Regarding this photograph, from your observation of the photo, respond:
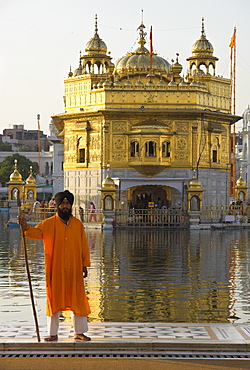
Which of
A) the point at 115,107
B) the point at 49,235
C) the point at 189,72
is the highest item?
the point at 189,72

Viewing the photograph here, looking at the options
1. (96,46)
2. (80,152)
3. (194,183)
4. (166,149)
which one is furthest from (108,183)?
(96,46)

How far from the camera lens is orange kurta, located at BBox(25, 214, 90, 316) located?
859 cm

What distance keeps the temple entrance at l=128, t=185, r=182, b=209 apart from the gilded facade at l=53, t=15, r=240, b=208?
0.16ft

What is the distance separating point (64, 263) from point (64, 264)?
0.01 meters

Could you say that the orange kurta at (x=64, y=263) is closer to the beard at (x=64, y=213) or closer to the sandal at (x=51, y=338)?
the beard at (x=64, y=213)

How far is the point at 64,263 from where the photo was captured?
28.7ft

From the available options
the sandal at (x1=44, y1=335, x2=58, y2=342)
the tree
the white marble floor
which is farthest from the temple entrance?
the tree

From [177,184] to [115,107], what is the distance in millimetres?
4930

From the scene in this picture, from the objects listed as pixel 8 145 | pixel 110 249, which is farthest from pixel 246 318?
pixel 8 145

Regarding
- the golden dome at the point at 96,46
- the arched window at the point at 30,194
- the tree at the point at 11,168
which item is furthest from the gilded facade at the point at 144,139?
the tree at the point at 11,168

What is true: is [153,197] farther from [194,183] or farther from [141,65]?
[141,65]

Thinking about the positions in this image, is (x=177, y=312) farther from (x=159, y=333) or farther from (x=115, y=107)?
(x=115, y=107)

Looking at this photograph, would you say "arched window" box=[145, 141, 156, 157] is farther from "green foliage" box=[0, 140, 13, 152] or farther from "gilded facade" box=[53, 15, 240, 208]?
"green foliage" box=[0, 140, 13, 152]

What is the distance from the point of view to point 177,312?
10.8 meters
